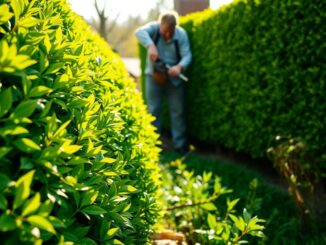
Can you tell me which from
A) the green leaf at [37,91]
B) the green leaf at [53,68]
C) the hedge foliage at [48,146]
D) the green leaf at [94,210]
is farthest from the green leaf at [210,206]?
the green leaf at [37,91]

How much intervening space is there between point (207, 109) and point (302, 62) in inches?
128

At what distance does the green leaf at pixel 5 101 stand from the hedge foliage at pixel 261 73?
12.1 ft

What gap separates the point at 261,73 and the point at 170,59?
277 centimetres

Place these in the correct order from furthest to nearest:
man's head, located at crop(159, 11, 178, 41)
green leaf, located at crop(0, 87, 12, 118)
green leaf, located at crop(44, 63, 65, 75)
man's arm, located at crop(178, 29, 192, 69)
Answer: man's arm, located at crop(178, 29, 192, 69) < man's head, located at crop(159, 11, 178, 41) < green leaf, located at crop(44, 63, 65, 75) < green leaf, located at crop(0, 87, 12, 118)

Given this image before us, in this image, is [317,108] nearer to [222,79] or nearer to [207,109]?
[222,79]

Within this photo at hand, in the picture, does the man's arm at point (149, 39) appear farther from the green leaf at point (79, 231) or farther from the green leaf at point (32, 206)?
the green leaf at point (32, 206)

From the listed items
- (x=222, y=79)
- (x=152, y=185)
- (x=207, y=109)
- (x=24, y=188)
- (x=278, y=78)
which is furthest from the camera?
(x=207, y=109)

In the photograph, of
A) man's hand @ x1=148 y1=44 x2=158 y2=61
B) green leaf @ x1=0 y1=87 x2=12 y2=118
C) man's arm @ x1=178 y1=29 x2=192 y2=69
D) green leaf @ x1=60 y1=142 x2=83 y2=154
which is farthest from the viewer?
man's arm @ x1=178 y1=29 x2=192 y2=69

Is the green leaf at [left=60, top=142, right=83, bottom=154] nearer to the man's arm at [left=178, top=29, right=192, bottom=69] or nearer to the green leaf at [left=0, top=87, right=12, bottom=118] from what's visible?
the green leaf at [left=0, top=87, right=12, bottom=118]

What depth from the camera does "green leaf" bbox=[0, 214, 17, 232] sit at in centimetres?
83

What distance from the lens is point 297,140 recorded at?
11.9 ft

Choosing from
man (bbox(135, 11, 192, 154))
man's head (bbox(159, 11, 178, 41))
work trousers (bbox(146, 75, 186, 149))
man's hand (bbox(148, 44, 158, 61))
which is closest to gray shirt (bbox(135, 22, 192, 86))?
man (bbox(135, 11, 192, 154))

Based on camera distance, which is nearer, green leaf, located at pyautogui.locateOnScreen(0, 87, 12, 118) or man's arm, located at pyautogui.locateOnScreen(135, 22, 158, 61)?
green leaf, located at pyautogui.locateOnScreen(0, 87, 12, 118)

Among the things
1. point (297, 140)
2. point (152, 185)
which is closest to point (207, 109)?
point (297, 140)
